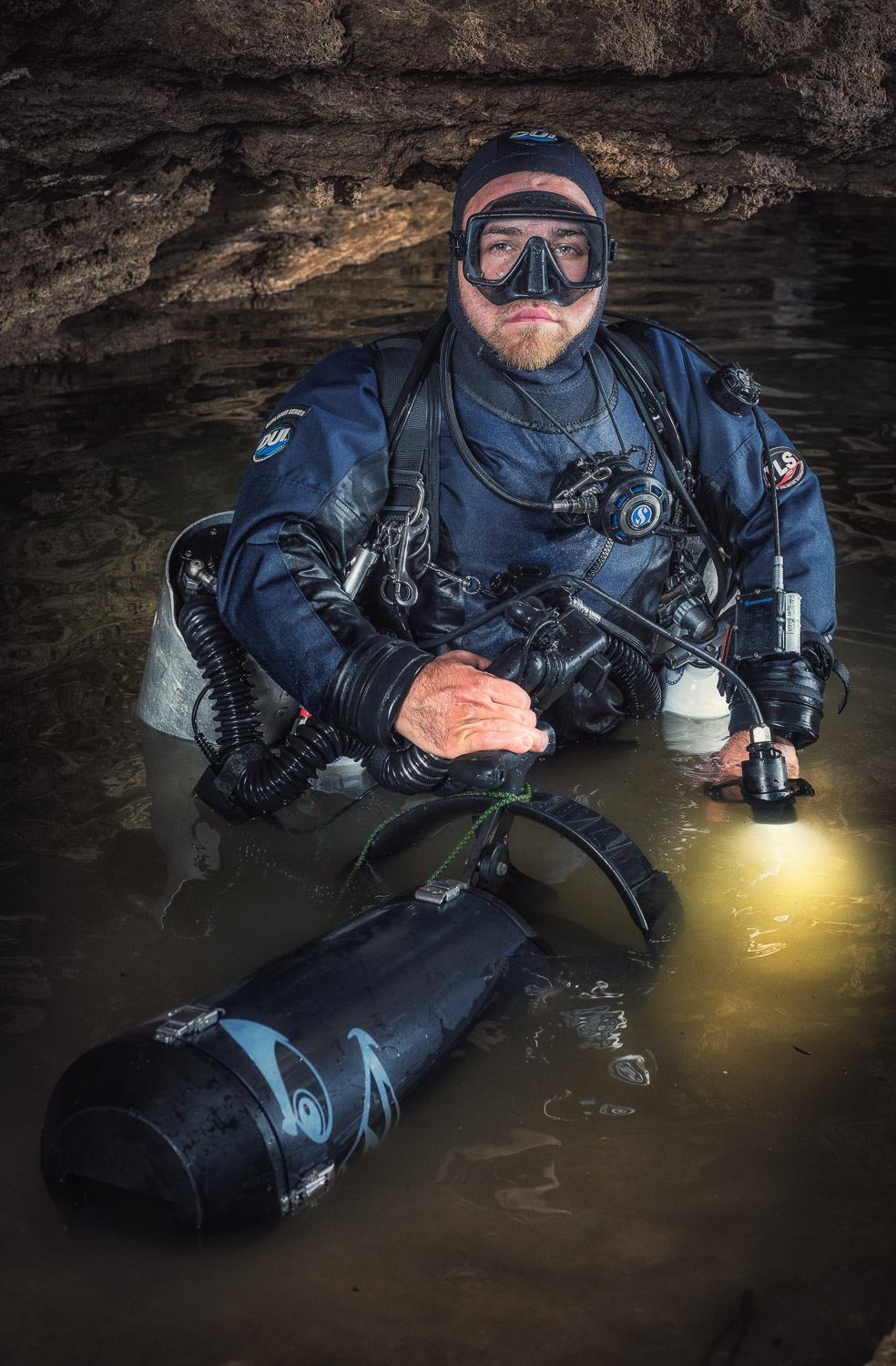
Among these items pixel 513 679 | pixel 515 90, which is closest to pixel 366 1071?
pixel 513 679

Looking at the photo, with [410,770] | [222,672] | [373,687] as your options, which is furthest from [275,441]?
[410,770]

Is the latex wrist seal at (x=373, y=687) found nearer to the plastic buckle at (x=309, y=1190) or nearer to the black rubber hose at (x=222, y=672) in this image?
the black rubber hose at (x=222, y=672)

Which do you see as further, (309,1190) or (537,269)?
(537,269)

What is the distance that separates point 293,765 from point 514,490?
890mm

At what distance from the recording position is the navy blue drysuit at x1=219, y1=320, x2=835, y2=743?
258 cm

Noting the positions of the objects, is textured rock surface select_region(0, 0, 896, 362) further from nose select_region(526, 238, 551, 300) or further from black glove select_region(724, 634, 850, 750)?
black glove select_region(724, 634, 850, 750)

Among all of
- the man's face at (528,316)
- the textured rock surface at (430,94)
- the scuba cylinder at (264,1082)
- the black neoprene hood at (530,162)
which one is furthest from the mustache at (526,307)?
the scuba cylinder at (264,1082)

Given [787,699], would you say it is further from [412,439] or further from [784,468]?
[412,439]

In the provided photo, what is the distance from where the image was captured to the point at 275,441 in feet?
9.04

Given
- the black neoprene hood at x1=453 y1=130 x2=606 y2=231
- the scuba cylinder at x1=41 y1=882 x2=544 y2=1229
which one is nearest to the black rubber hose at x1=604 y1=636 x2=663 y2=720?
the black neoprene hood at x1=453 y1=130 x2=606 y2=231

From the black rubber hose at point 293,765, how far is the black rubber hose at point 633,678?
0.69 m

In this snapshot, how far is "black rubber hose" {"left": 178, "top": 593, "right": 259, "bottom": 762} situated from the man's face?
1.00 meters

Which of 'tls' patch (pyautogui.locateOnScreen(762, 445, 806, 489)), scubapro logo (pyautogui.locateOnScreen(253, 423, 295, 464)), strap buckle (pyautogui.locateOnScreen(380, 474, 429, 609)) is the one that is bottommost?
strap buckle (pyautogui.locateOnScreen(380, 474, 429, 609))

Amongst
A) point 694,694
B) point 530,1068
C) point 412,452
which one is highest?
point 412,452
